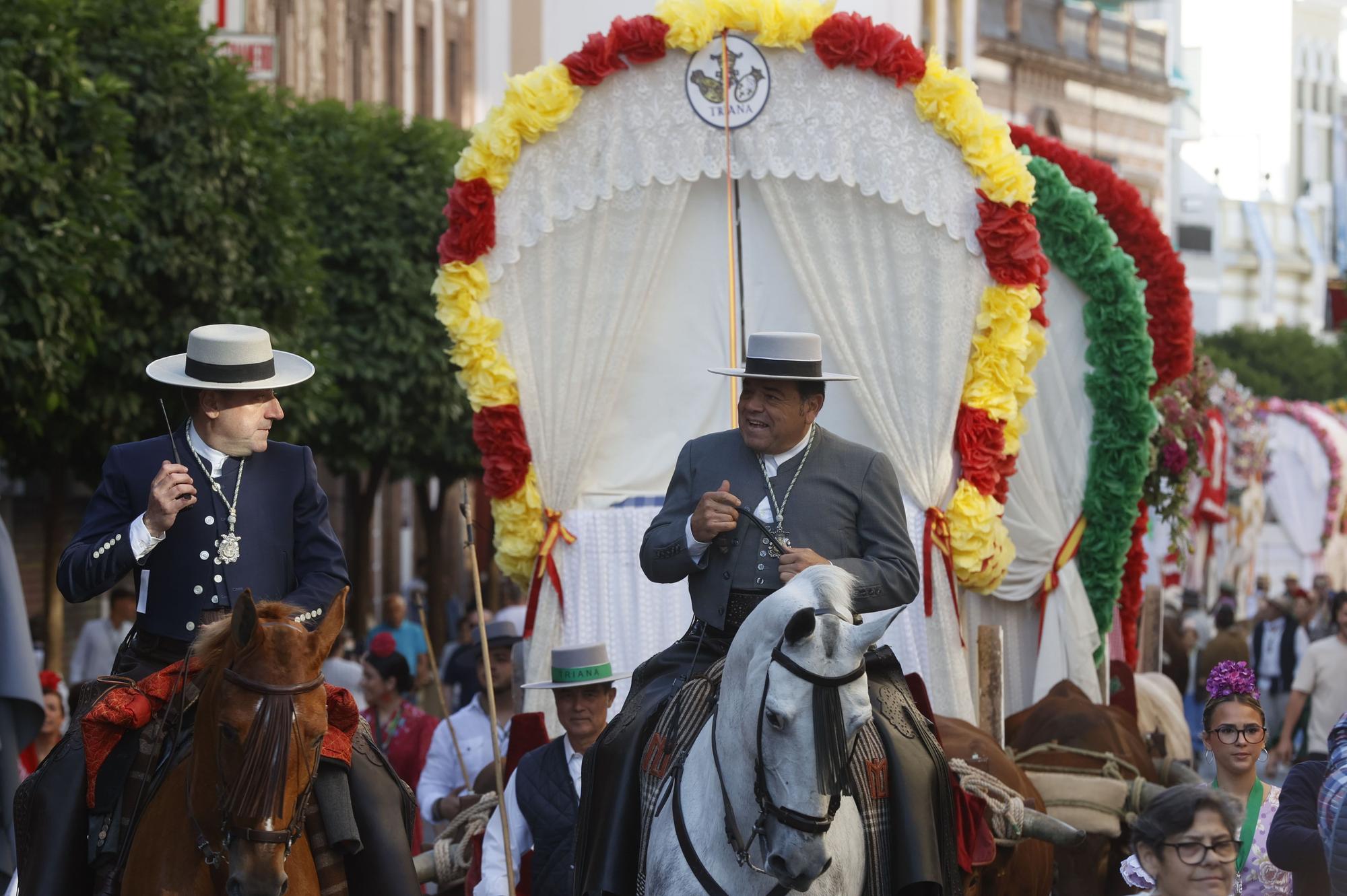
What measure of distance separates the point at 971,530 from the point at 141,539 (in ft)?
19.9

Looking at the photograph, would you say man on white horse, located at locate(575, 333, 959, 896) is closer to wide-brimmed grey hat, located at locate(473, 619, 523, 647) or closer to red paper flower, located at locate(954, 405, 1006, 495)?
wide-brimmed grey hat, located at locate(473, 619, 523, 647)

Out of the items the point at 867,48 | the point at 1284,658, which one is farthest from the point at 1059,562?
the point at 1284,658

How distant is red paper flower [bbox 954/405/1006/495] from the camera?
11789 millimetres

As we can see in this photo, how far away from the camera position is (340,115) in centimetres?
2789

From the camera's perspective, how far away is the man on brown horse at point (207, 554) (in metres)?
6.51

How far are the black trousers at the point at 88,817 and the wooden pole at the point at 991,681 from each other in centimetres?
515

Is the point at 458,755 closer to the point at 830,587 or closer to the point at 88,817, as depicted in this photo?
the point at 88,817

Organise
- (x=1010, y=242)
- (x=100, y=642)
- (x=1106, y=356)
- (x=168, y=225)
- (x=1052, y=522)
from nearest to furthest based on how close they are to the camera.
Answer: (x=1010, y=242) → (x=1106, y=356) → (x=1052, y=522) → (x=100, y=642) → (x=168, y=225)

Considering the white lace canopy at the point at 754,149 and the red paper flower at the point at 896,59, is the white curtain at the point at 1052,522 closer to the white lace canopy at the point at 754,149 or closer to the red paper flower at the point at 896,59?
the white lace canopy at the point at 754,149

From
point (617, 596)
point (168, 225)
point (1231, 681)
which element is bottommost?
point (617, 596)

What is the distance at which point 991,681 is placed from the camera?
1146cm

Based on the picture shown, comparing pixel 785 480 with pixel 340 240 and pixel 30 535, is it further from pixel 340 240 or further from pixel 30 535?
pixel 30 535

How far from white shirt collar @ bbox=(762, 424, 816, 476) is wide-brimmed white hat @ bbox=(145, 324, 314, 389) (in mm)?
1584

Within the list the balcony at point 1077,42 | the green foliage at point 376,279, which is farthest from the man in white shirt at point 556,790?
the balcony at point 1077,42
